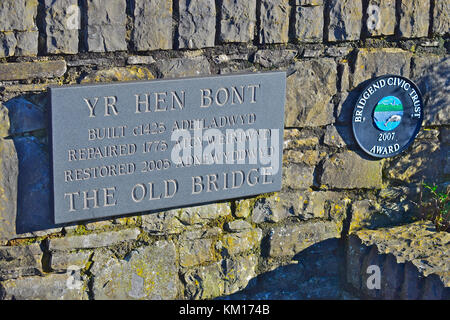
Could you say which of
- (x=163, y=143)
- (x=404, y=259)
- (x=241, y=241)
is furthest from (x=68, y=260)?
(x=404, y=259)

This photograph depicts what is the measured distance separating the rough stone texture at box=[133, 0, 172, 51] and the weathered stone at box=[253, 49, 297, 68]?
554 mm

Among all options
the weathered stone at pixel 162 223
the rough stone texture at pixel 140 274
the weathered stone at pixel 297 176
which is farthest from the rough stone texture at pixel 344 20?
the rough stone texture at pixel 140 274

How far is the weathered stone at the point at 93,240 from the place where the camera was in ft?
12.5

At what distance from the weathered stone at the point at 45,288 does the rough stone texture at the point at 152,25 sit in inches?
51.8

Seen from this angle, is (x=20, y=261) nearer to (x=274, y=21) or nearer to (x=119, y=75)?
(x=119, y=75)

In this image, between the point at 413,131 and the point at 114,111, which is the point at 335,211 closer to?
the point at 413,131

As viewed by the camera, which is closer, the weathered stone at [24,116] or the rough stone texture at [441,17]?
the weathered stone at [24,116]

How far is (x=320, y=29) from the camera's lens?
165 inches

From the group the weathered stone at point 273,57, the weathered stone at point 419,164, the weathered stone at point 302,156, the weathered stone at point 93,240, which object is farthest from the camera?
the weathered stone at point 419,164

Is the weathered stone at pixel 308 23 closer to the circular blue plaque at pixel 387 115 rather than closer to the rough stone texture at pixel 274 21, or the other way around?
the rough stone texture at pixel 274 21

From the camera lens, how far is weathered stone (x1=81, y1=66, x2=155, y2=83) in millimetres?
3702

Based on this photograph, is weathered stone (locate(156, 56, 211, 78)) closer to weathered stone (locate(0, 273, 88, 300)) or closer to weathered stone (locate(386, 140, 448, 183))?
weathered stone (locate(0, 273, 88, 300))

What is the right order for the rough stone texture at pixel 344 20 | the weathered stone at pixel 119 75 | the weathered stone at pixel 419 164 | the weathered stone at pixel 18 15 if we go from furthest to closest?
the weathered stone at pixel 419 164, the rough stone texture at pixel 344 20, the weathered stone at pixel 119 75, the weathered stone at pixel 18 15

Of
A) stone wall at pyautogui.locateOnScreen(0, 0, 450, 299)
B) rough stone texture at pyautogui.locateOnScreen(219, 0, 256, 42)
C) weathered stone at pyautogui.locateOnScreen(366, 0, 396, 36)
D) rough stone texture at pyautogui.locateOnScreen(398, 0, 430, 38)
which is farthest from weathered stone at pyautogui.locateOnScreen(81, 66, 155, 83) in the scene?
rough stone texture at pyautogui.locateOnScreen(398, 0, 430, 38)
